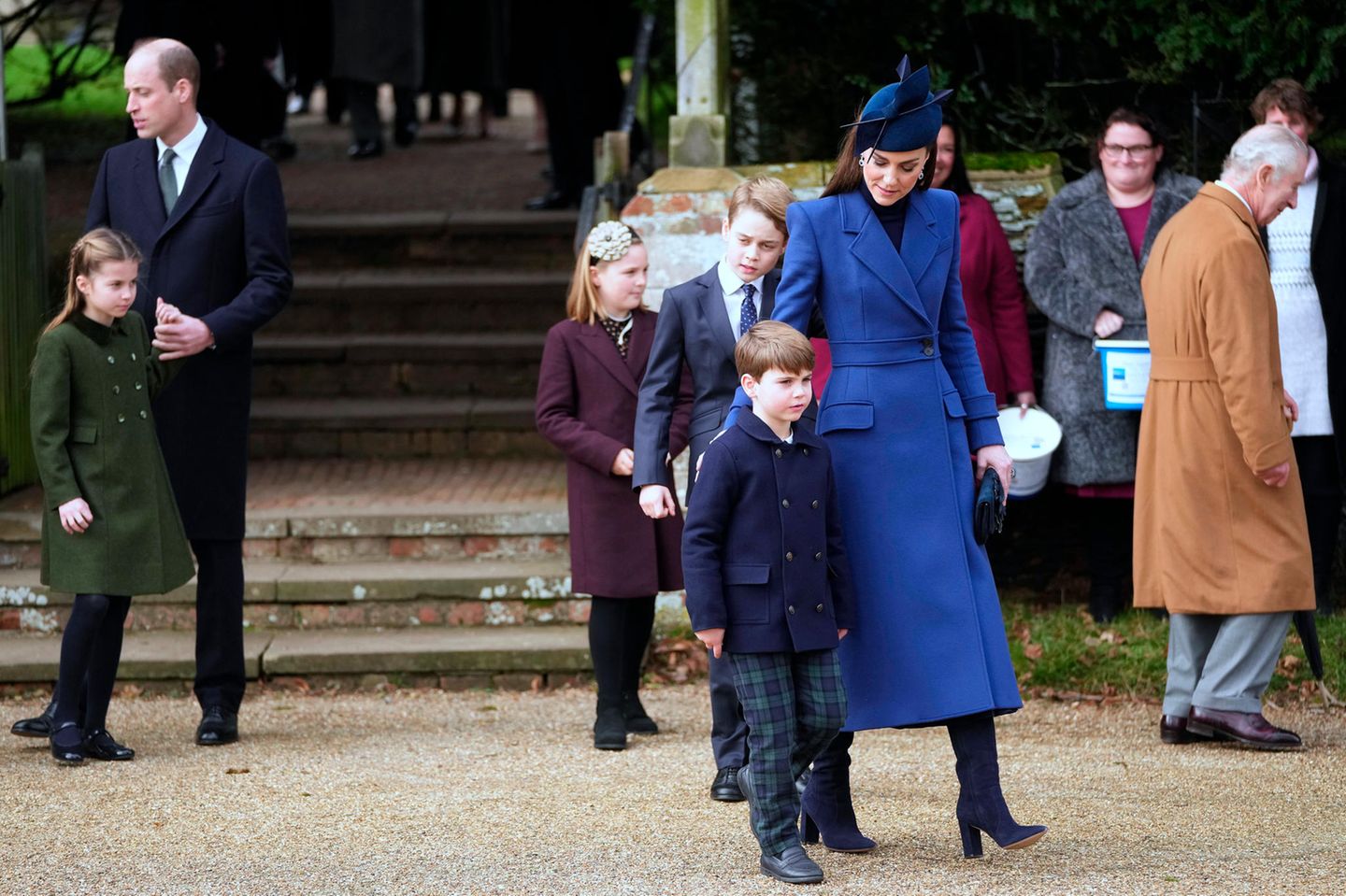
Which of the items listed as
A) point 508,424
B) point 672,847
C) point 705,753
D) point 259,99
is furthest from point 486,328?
point 672,847

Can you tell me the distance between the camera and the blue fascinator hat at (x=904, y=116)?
14.0ft

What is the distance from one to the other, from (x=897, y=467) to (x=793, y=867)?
952 mm

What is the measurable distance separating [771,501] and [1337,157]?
14.4ft

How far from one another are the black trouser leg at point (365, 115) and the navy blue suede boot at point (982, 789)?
10.00 metres

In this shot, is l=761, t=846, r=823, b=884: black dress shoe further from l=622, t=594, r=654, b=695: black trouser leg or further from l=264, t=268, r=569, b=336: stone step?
l=264, t=268, r=569, b=336: stone step

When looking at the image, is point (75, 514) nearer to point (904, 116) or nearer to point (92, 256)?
point (92, 256)

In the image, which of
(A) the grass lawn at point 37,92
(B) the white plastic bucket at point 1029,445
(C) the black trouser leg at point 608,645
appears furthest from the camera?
(A) the grass lawn at point 37,92

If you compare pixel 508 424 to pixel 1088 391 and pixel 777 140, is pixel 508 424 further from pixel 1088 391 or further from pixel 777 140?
pixel 1088 391

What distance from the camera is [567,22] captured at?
10.7 metres

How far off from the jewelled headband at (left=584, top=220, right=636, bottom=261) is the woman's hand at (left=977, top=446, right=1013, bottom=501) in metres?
1.60

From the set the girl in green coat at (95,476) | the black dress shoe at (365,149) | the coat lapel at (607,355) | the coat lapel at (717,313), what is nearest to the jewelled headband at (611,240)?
the coat lapel at (607,355)

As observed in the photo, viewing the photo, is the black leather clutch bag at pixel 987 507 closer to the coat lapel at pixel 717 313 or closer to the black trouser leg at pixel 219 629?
the coat lapel at pixel 717 313

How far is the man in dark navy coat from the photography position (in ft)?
19.3

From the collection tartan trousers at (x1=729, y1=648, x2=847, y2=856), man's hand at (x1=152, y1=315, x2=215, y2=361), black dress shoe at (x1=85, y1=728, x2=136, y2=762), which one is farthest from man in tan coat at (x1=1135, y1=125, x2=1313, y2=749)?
black dress shoe at (x1=85, y1=728, x2=136, y2=762)
